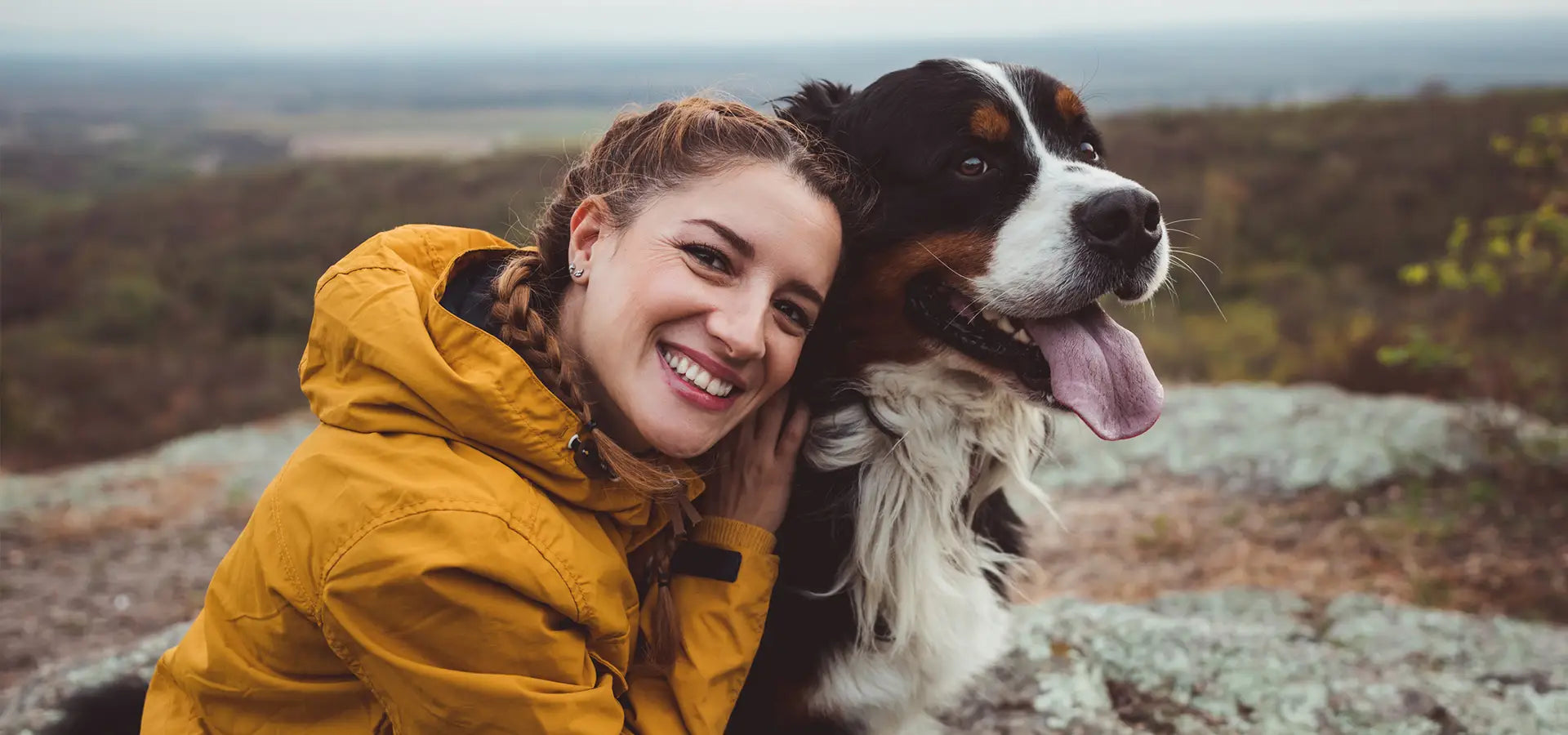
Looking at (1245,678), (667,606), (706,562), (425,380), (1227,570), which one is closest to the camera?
(425,380)

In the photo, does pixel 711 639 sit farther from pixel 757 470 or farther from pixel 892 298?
pixel 892 298

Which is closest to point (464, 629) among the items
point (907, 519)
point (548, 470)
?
point (548, 470)

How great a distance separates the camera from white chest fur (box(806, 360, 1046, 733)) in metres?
2.50

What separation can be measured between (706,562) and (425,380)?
2.68 ft

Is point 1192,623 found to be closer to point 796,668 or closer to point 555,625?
point 796,668

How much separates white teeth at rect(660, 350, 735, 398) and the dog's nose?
984mm

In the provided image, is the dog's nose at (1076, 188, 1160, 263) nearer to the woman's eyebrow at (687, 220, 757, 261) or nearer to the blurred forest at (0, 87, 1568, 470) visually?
the blurred forest at (0, 87, 1568, 470)

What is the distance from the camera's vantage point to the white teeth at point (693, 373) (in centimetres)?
199

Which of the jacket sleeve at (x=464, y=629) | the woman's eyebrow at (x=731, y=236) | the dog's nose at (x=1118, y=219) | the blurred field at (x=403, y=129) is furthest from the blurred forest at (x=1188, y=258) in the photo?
the blurred field at (x=403, y=129)

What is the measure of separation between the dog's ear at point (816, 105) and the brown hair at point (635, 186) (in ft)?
0.64

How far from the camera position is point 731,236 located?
2029 mm

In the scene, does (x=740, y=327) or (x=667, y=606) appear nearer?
(x=740, y=327)

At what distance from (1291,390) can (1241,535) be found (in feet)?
8.88

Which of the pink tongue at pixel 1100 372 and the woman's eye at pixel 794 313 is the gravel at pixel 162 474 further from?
the pink tongue at pixel 1100 372
